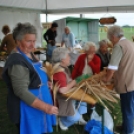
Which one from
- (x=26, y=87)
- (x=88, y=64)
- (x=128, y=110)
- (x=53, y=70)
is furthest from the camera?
(x=88, y=64)

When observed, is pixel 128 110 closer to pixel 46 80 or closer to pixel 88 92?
pixel 88 92

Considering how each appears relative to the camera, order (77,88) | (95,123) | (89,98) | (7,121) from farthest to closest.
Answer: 1. (7,121)
2. (95,123)
3. (77,88)
4. (89,98)

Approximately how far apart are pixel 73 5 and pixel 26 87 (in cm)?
604

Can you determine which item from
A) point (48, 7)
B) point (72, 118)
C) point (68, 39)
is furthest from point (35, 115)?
point (48, 7)

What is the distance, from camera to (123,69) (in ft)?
6.70

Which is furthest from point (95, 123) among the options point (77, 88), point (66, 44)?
point (66, 44)

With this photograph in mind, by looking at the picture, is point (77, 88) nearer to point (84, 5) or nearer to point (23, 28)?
point (23, 28)

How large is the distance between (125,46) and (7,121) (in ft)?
6.39

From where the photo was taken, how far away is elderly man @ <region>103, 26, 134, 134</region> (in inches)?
77.4

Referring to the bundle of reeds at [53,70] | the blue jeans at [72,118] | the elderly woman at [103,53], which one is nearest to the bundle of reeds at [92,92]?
the bundle of reeds at [53,70]

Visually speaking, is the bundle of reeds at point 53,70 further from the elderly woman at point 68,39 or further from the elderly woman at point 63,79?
the elderly woman at point 68,39

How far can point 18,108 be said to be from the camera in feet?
4.33

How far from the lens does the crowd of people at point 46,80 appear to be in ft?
3.97

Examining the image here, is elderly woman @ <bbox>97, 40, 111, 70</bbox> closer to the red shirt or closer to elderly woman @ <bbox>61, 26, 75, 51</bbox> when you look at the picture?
the red shirt
